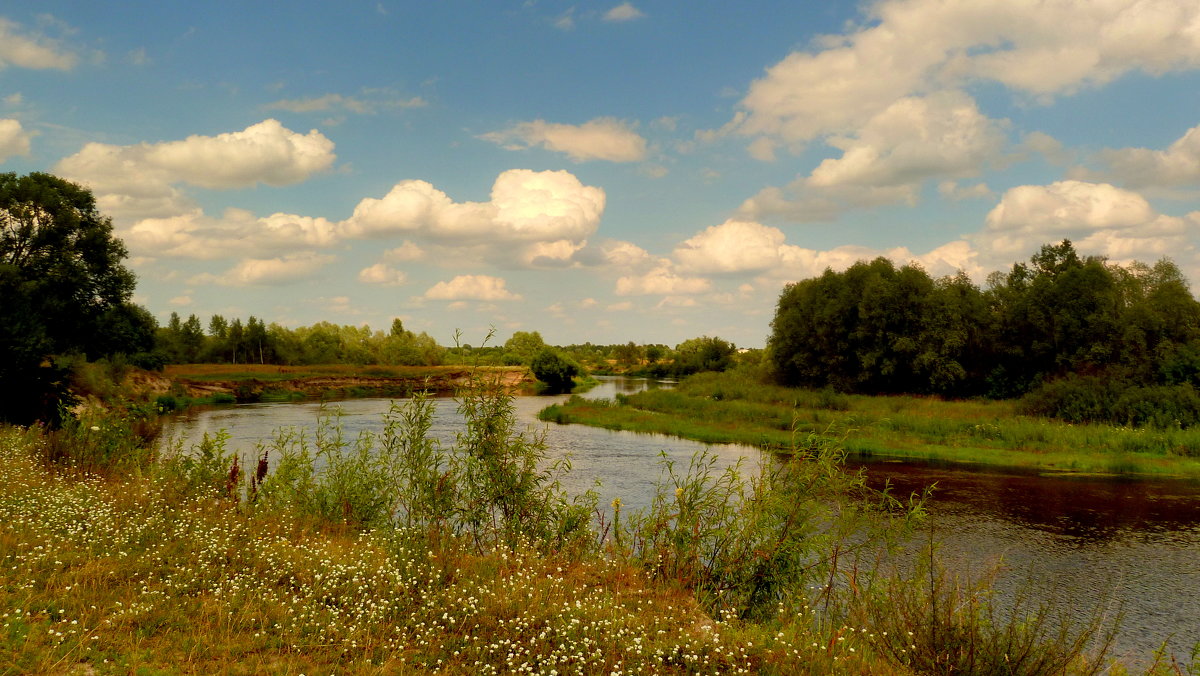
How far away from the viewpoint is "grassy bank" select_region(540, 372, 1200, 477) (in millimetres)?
26375

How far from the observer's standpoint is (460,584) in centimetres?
733

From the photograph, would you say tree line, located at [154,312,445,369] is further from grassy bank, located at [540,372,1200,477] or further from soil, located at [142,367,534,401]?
grassy bank, located at [540,372,1200,477]

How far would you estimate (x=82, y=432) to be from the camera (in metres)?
13.2

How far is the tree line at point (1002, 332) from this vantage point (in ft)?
113

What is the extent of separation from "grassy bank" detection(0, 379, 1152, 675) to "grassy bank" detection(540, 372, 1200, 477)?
9369 mm

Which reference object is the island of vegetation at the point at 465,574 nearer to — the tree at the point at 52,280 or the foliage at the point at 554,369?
the tree at the point at 52,280

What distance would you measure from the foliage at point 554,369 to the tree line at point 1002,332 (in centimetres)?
3407

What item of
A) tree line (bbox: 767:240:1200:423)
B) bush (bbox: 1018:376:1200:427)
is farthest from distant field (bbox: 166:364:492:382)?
bush (bbox: 1018:376:1200:427)

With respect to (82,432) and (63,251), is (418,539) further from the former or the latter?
(63,251)

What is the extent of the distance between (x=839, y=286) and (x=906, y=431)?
69.3ft

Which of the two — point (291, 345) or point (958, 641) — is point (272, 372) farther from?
point (958, 641)

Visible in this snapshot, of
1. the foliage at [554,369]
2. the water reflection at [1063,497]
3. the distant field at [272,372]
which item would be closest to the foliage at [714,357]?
the foliage at [554,369]

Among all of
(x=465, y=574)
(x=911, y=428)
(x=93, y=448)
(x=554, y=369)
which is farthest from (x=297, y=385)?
(x=465, y=574)

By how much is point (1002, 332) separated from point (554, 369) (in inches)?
2057
